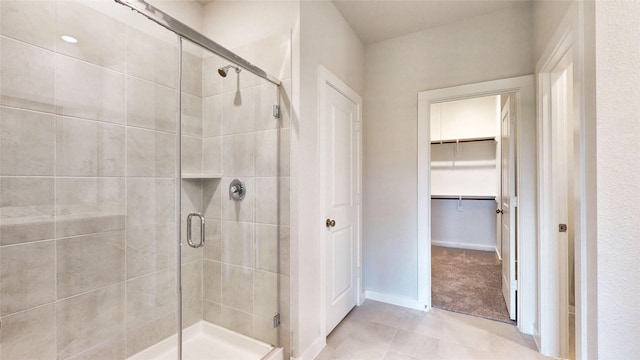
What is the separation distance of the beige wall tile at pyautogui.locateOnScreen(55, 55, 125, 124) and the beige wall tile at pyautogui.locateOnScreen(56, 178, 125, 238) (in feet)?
1.24

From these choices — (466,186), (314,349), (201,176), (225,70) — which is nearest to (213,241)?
(201,176)

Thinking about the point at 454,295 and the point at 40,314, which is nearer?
the point at 40,314

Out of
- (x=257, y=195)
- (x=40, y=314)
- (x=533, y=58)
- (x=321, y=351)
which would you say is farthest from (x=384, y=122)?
(x=40, y=314)

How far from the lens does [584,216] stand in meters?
1.18

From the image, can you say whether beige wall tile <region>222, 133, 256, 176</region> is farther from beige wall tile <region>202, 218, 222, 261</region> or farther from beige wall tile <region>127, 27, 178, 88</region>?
beige wall tile <region>127, 27, 178, 88</region>

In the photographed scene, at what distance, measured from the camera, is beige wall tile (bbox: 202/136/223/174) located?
1.89 metres

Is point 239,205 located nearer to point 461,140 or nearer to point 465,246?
point 461,140

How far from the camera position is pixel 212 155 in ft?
6.25

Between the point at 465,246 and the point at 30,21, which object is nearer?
the point at 30,21

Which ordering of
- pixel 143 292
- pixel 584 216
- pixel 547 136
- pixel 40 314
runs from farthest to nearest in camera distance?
pixel 547 136
pixel 143 292
pixel 40 314
pixel 584 216

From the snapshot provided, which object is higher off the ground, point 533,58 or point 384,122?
point 533,58

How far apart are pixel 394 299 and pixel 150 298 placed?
214cm

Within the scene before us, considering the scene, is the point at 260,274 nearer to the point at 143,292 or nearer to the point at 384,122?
the point at 143,292

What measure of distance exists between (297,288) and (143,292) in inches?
39.5
